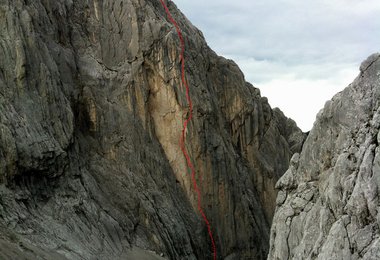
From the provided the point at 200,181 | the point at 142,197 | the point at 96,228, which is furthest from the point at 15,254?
→ the point at 200,181

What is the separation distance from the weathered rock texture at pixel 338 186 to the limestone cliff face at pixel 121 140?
40.8 feet

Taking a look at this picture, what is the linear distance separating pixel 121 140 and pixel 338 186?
23.9m

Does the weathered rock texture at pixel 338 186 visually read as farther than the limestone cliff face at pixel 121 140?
No

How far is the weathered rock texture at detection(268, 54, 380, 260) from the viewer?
64.8 feet

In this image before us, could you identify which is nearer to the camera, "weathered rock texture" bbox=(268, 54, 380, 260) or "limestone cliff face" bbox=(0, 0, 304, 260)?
"weathered rock texture" bbox=(268, 54, 380, 260)

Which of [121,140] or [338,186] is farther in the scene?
[121,140]

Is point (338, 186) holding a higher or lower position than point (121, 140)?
lower

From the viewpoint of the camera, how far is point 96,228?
3606 cm

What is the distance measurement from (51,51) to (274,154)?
24.4 meters

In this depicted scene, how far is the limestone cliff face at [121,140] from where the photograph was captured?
113ft

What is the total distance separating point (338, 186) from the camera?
75.0 ft

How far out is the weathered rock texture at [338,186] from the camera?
64.8 ft

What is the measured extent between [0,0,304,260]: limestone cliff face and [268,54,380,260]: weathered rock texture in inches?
490

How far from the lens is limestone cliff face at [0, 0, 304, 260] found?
113 ft
